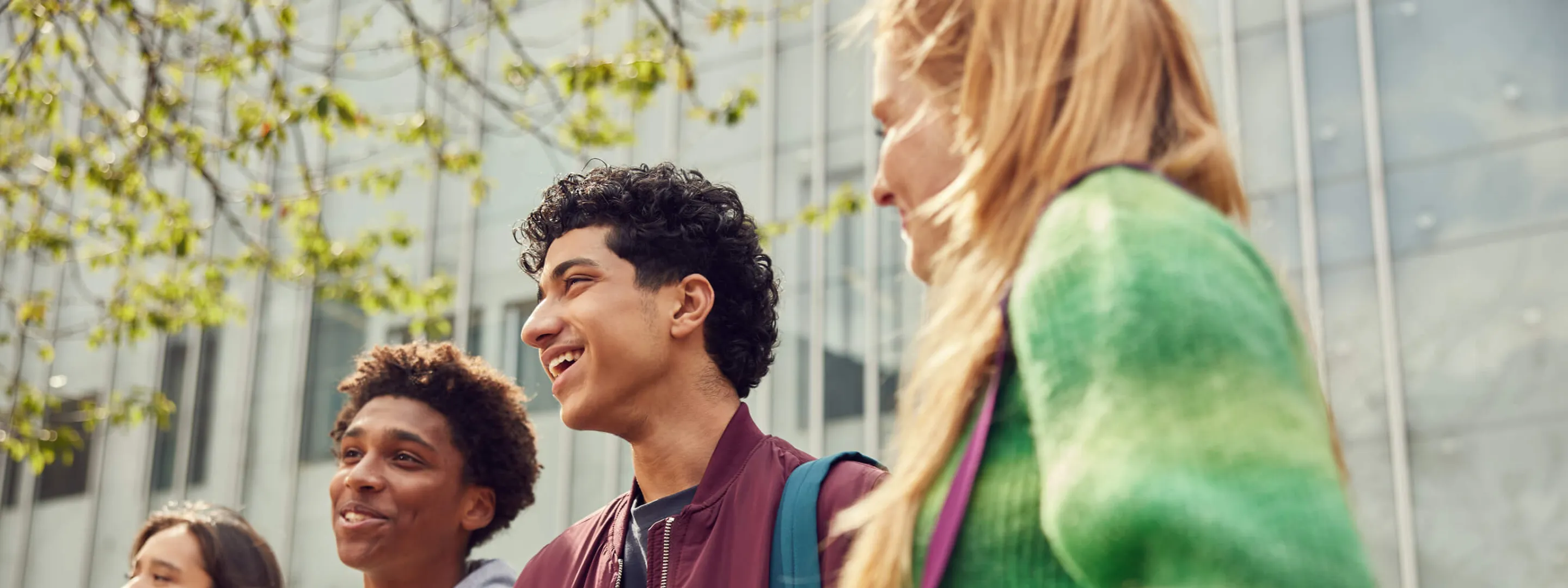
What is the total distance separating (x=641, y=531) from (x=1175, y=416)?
2.14m

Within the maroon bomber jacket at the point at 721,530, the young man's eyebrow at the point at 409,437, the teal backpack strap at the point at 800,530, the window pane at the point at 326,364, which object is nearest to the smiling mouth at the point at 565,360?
the maroon bomber jacket at the point at 721,530

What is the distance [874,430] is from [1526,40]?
236 inches

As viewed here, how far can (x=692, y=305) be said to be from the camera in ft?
11.5

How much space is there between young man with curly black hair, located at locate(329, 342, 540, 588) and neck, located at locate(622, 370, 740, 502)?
121cm

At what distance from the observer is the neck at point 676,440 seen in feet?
10.7

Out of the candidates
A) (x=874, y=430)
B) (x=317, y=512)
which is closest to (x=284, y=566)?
(x=317, y=512)

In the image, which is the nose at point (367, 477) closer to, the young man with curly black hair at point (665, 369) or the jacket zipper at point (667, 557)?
the young man with curly black hair at point (665, 369)

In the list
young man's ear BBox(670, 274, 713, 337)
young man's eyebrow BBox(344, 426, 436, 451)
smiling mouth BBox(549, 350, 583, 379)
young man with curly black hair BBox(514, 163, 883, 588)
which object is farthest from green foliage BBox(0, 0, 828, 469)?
smiling mouth BBox(549, 350, 583, 379)

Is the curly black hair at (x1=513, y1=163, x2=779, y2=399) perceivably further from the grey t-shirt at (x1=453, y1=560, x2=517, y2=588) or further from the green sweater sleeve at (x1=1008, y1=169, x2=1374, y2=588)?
the green sweater sleeve at (x1=1008, y1=169, x2=1374, y2=588)

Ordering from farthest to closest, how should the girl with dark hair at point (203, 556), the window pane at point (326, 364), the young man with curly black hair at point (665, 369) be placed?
the window pane at point (326, 364)
the girl with dark hair at point (203, 556)
the young man with curly black hair at point (665, 369)

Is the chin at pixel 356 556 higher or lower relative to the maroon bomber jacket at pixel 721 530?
lower

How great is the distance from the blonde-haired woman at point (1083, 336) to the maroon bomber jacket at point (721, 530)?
1140 millimetres

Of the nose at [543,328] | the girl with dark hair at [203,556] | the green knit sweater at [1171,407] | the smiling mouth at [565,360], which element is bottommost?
the girl with dark hair at [203,556]

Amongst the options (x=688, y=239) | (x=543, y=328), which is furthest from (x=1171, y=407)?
(x=688, y=239)
